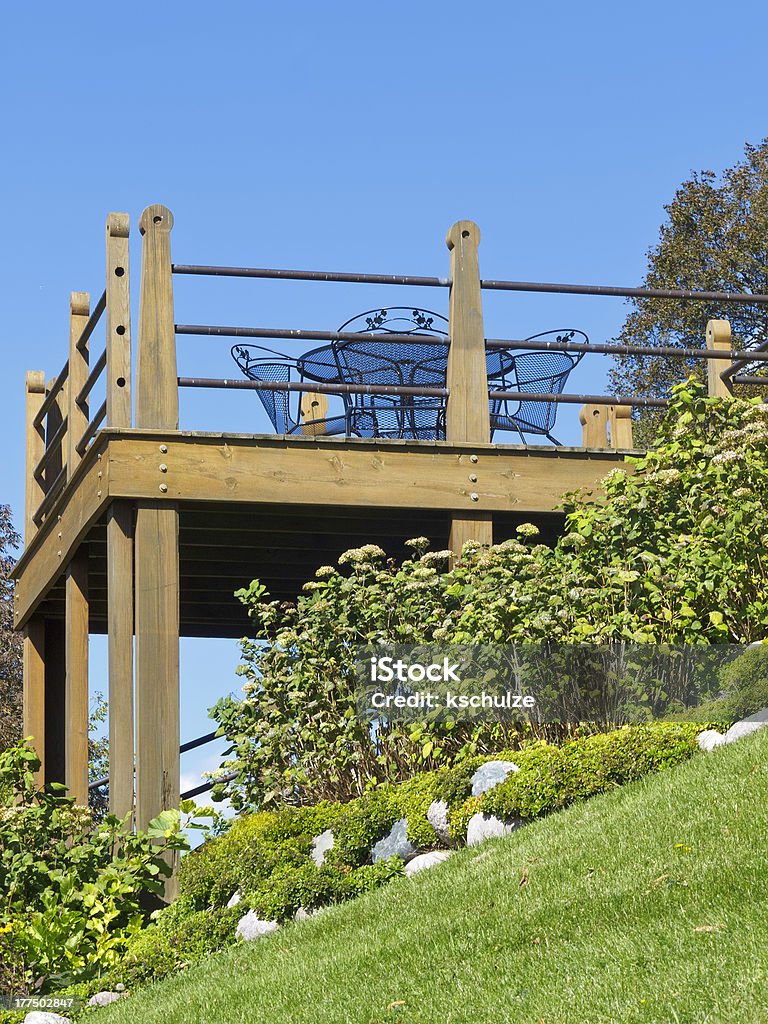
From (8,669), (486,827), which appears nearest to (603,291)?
(486,827)

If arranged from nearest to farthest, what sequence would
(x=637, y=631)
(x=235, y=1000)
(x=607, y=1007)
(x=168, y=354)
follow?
(x=607, y=1007) → (x=235, y=1000) → (x=637, y=631) → (x=168, y=354)

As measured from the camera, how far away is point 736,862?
5.42 m

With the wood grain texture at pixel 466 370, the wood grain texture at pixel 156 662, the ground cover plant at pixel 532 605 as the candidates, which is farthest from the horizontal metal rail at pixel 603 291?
the wood grain texture at pixel 156 662

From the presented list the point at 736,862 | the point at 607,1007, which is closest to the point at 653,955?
the point at 607,1007

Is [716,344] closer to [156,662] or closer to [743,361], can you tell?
[743,361]

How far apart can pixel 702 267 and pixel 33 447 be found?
14380mm

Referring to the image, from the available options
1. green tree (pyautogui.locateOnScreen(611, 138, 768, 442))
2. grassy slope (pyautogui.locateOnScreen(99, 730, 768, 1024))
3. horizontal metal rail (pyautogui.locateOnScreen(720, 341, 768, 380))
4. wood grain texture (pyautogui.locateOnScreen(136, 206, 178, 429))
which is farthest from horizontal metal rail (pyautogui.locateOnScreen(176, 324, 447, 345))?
green tree (pyautogui.locateOnScreen(611, 138, 768, 442))

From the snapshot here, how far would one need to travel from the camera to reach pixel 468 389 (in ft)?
31.9

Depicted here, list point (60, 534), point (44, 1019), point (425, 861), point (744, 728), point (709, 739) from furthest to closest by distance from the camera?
point (60, 534), point (709, 739), point (744, 728), point (425, 861), point (44, 1019)

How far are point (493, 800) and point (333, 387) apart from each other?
347 cm

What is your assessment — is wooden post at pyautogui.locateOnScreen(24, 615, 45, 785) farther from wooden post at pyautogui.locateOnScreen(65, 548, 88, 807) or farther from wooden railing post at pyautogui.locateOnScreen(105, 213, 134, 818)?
wooden railing post at pyautogui.locateOnScreen(105, 213, 134, 818)

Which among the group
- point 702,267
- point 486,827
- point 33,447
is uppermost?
point 702,267

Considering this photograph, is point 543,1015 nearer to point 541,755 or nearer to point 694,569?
point 541,755

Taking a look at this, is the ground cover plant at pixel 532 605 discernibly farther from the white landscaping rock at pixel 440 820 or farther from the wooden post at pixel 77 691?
the wooden post at pixel 77 691
